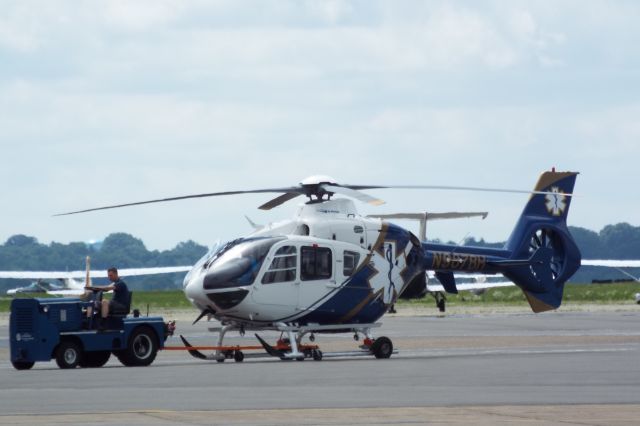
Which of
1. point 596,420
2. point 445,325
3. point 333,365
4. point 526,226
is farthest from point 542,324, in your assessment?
point 596,420

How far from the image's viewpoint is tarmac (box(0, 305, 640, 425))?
54.4 ft

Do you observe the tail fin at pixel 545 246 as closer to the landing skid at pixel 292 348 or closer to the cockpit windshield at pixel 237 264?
the landing skid at pixel 292 348

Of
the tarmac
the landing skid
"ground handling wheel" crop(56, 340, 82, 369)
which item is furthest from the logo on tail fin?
"ground handling wheel" crop(56, 340, 82, 369)

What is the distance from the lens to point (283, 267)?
29.7 m

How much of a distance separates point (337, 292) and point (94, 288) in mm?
5520

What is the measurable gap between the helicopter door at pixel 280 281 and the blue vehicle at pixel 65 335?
277 cm

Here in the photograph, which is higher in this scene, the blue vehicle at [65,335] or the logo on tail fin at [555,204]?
the logo on tail fin at [555,204]

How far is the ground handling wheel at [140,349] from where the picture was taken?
28.3 m

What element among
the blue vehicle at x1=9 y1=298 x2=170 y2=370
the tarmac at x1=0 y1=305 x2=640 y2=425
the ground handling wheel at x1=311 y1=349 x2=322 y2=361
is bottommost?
the tarmac at x1=0 y1=305 x2=640 y2=425

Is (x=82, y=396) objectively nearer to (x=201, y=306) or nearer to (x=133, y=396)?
(x=133, y=396)

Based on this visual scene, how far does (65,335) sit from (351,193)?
641 cm

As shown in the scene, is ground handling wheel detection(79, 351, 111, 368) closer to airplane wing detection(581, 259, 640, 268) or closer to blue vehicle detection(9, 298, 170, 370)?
blue vehicle detection(9, 298, 170, 370)

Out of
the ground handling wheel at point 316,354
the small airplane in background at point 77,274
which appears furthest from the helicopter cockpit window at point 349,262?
the small airplane in background at point 77,274

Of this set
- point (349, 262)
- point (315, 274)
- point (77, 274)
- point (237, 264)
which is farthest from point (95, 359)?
point (77, 274)
